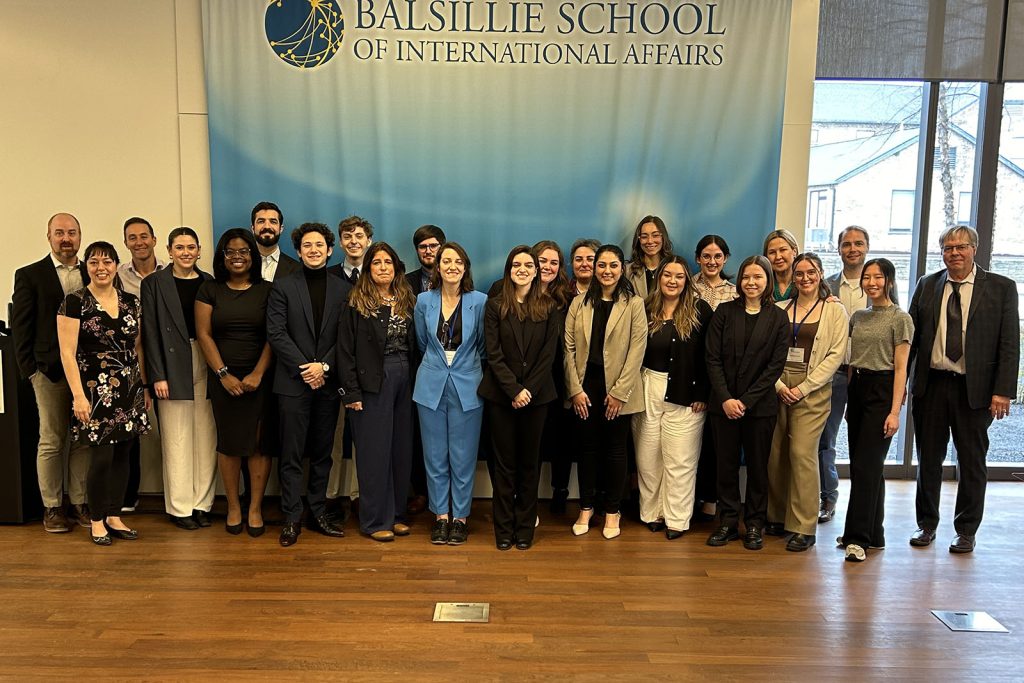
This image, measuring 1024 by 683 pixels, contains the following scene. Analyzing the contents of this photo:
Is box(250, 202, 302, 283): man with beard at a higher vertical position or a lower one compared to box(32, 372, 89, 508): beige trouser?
higher

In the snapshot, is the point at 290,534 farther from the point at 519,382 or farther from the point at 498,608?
the point at 519,382

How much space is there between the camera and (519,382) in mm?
4004

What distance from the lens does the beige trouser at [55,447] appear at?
416 cm

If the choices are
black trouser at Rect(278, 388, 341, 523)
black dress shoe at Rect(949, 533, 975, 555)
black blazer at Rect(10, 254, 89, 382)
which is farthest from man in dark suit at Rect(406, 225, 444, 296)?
black dress shoe at Rect(949, 533, 975, 555)

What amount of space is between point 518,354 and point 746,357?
1211mm

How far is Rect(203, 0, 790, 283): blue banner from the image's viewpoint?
15.4 ft

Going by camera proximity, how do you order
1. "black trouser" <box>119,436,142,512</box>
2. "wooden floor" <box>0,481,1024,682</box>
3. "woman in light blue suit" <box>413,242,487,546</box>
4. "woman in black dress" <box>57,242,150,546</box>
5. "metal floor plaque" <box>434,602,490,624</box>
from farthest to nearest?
"black trouser" <box>119,436,142,512</box>, "woman in light blue suit" <box>413,242,487,546</box>, "woman in black dress" <box>57,242,150,546</box>, "metal floor plaque" <box>434,602,490,624</box>, "wooden floor" <box>0,481,1024,682</box>

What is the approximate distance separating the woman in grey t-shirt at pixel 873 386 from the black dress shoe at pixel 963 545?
0.53m

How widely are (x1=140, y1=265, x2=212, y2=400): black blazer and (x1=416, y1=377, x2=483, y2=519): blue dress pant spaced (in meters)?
1.34

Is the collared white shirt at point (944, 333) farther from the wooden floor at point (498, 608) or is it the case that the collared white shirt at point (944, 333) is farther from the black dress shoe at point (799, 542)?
the black dress shoe at point (799, 542)

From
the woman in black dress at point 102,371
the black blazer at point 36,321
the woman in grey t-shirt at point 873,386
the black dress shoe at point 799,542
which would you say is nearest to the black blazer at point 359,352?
the woman in black dress at point 102,371

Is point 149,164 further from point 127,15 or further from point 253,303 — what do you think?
point 253,303

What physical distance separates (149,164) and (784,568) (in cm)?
448

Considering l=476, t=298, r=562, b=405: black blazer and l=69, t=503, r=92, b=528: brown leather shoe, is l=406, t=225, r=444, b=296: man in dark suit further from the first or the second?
l=69, t=503, r=92, b=528: brown leather shoe
